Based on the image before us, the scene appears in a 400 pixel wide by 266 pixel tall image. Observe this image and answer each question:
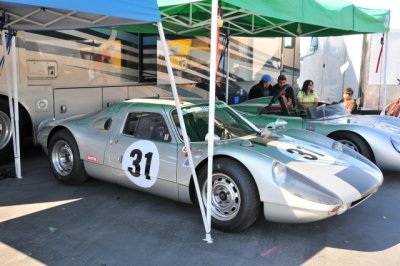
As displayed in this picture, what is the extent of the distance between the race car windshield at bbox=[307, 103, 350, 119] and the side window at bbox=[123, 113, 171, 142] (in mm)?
2958

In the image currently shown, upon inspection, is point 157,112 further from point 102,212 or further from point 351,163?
point 351,163

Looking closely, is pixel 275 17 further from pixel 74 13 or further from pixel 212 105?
pixel 74 13

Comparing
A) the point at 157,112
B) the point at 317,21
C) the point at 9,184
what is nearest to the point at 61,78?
the point at 9,184

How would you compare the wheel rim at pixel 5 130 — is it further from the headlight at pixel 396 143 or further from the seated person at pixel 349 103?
the seated person at pixel 349 103

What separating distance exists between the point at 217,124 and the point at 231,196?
41.5 inches

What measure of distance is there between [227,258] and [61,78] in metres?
4.73

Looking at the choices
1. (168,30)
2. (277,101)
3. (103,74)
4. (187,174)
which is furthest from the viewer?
(168,30)

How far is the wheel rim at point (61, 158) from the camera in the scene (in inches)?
215

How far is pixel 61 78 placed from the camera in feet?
22.9

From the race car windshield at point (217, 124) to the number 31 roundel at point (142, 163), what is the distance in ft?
1.31

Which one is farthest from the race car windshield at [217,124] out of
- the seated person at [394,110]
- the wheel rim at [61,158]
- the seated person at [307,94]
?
the seated person at [394,110]

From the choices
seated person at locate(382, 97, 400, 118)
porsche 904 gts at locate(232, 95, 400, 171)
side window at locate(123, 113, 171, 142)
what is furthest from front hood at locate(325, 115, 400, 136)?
seated person at locate(382, 97, 400, 118)

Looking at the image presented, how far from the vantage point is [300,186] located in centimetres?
366

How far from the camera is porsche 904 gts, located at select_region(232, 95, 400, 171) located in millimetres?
5711
